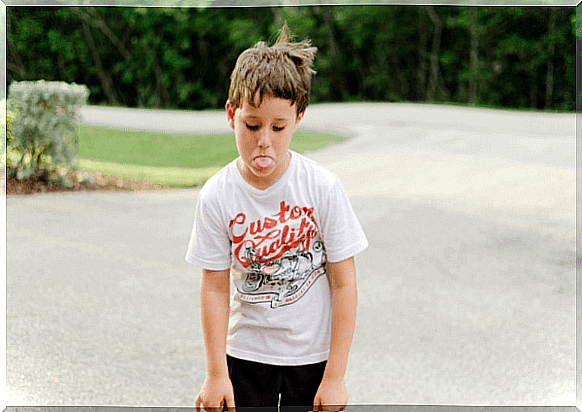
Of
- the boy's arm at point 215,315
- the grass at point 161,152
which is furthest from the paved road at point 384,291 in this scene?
the boy's arm at point 215,315

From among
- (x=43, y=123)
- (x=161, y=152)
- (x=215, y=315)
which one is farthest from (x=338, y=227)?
(x=161, y=152)

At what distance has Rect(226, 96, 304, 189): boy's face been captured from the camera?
4.42 feet

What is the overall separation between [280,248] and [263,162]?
8.5 inches

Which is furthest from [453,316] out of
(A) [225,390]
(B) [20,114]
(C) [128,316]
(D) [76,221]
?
(B) [20,114]

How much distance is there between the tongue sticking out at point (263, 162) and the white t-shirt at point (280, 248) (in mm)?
78

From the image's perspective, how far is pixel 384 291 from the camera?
416cm

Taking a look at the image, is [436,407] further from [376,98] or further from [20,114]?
[376,98]

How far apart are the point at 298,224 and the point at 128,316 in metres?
2.53

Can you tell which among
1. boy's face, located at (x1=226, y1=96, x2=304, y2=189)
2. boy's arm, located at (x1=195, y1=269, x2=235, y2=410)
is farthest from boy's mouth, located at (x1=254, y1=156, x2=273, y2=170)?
boy's arm, located at (x1=195, y1=269, x2=235, y2=410)

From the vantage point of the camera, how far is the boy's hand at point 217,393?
1.48 m

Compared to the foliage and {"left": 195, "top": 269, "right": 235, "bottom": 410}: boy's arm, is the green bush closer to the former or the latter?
{"left": 195, "top": 269, "right": 235, "bottom": 410}: boy's arm

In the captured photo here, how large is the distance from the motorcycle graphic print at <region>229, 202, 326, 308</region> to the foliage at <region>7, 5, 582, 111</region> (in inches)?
419

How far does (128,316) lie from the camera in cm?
369

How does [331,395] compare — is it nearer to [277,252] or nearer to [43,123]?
[277,252]
